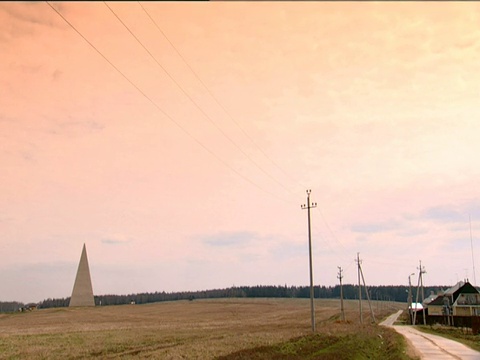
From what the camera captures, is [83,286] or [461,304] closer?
[461,304]

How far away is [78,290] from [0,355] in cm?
10184

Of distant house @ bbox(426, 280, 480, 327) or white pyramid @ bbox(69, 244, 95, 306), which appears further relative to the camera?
white pyramid @ bbox(69, 244, 95, 306)

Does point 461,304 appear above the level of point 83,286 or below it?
below

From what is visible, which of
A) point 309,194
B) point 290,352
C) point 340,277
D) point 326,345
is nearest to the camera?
point 290,352

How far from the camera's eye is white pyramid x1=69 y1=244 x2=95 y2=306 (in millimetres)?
126188

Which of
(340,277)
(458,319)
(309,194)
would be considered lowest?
(458,319)

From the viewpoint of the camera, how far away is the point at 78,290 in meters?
135

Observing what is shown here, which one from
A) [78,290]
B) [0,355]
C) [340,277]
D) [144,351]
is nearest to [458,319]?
[340,277]

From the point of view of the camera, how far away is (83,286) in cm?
13325

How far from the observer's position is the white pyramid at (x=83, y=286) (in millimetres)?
126188

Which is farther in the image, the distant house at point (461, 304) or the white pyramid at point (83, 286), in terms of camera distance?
the white pyramid at point (83, 286)

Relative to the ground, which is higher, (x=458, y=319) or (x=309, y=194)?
(x=309, y=194)

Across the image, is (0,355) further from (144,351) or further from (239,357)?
(239,357)

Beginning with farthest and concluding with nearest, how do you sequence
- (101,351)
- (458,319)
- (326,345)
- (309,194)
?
(458,319) < (309,194) < (101,351) < (326,345)
